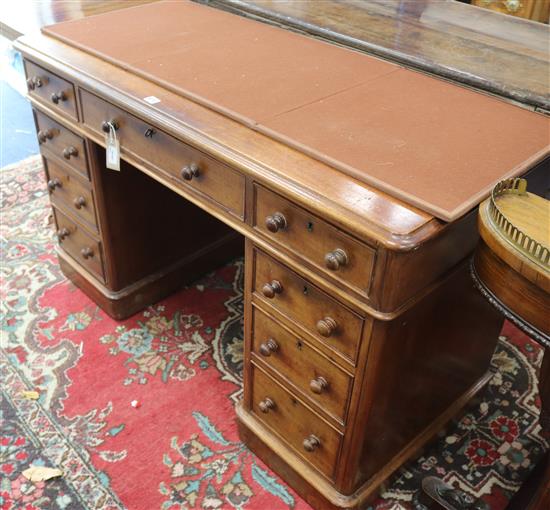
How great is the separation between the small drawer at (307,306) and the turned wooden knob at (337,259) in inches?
4.5

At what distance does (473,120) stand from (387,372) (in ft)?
1.93

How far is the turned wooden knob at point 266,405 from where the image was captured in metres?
1.57

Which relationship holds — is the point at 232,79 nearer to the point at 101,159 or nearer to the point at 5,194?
the point at 101,159

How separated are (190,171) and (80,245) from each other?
2.92 feet

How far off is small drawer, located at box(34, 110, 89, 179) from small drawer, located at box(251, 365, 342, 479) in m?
0.82

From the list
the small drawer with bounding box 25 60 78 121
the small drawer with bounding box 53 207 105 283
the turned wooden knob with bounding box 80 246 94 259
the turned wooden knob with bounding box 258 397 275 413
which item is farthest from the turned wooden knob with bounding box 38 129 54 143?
the turned wooden knob with bounding box 258 397 275 413

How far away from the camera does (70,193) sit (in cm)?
201

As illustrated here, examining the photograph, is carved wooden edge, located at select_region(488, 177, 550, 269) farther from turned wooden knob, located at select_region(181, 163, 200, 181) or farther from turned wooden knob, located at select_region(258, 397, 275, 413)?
turned wooden knob, located at select_region(258, 397, 275, 413)

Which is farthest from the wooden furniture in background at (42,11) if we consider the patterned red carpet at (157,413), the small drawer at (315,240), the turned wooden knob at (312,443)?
the turned wooden knob at (312,443)

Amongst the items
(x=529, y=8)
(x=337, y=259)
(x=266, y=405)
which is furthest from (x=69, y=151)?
(x=529, y=8)

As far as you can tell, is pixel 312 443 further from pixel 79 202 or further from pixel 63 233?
pixel 63 233

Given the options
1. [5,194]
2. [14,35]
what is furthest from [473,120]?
[5,194]

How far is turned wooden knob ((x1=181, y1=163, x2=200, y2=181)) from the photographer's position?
4.54ft

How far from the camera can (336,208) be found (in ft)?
3.65
